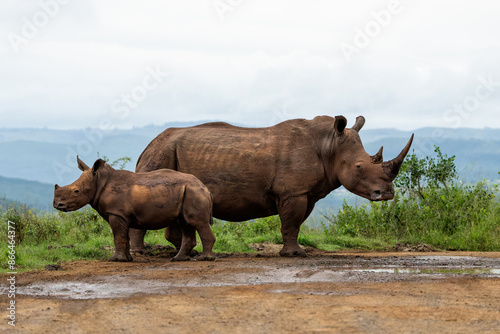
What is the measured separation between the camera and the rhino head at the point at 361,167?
10.9 metres

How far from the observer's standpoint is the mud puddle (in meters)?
7.42

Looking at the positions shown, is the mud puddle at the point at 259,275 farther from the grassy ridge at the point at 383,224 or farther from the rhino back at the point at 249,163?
the grassy ridge at the point at 383,224

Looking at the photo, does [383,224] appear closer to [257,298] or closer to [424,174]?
A: [424,174]

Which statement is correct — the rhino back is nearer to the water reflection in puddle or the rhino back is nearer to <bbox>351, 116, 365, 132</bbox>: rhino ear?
<bbox>351, 116, 365, 132</bbox>: rhino ear

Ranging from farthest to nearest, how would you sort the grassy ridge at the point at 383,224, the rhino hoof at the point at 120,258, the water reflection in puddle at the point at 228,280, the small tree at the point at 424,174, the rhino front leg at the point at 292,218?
the small tree at the point at 424,174, the grassy ridge at the point at 383,224, the rhino front leg at the point at 292,218, the rhino hoof at the point at 120,258, the water reflection in puddle at the point at 228,280

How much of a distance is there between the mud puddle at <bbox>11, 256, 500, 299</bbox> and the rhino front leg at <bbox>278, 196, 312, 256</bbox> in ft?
2.25

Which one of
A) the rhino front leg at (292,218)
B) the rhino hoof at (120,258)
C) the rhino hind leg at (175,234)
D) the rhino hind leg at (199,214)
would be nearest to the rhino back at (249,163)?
the rhino front leg at (292,218)

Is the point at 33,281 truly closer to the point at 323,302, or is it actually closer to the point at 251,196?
the point at 323,302

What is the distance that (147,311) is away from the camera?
6.30 m

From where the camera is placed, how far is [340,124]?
11.4 m

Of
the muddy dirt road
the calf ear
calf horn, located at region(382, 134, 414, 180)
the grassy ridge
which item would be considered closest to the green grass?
the grassy ridge

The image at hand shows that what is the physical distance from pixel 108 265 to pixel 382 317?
449 cm

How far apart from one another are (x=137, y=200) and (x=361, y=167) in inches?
128

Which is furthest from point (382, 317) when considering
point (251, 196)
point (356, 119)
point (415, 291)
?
point (356, 119)
